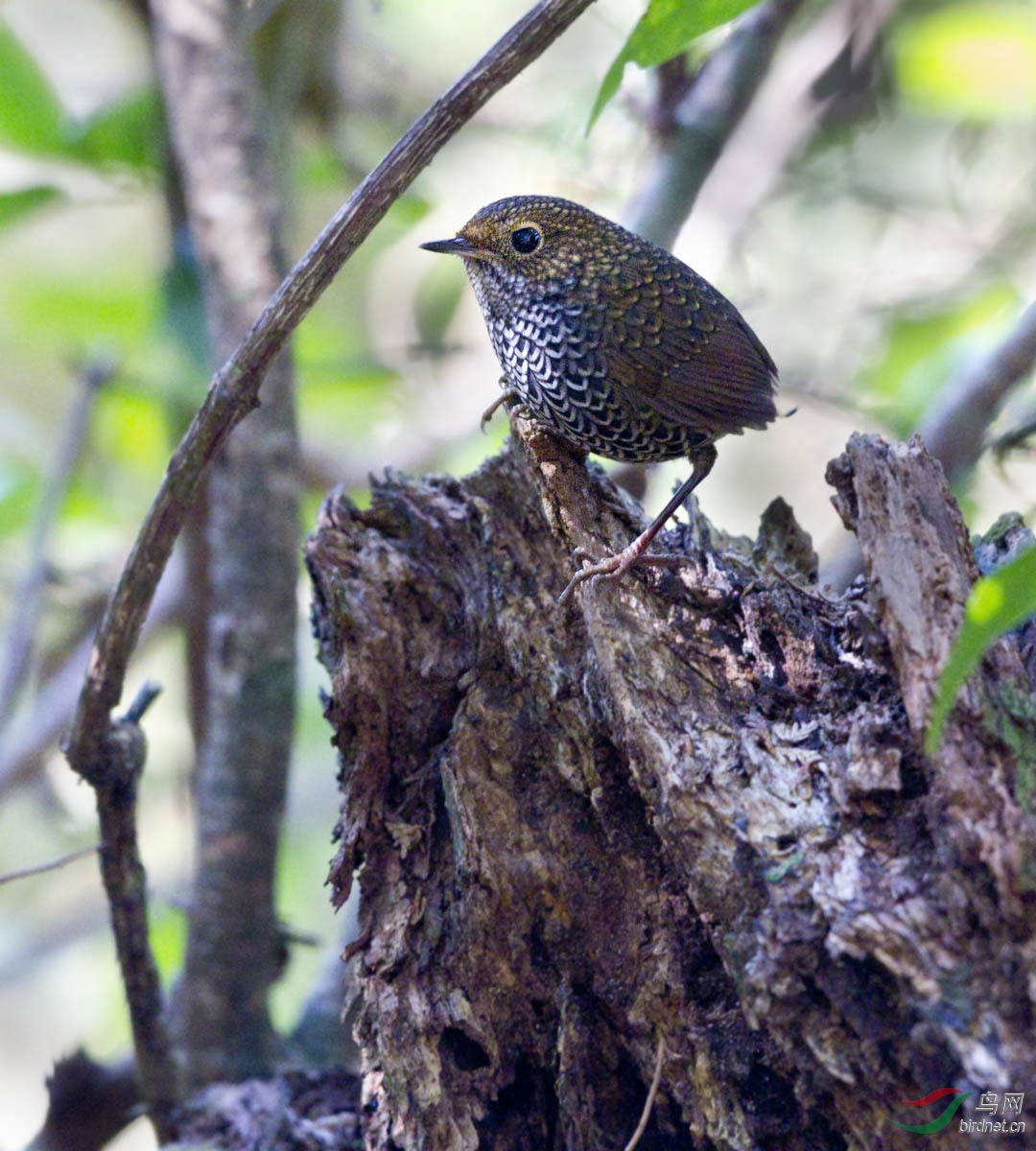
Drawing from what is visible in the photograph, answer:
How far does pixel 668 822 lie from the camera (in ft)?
6.89

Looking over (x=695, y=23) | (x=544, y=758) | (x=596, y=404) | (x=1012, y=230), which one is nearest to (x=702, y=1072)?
(x=544, y=758)

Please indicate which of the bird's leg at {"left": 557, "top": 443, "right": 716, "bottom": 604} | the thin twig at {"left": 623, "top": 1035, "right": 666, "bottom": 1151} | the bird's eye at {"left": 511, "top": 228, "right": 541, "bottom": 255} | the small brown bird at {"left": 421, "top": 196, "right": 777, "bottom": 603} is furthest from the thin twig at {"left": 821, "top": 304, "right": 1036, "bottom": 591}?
the thin twig at {"left": 623, "top": 1035, "right": 666, "bottom": 1151}

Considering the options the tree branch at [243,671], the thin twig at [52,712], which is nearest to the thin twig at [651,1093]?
the tree branch at [243,671]

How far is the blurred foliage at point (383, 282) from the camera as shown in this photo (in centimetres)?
485

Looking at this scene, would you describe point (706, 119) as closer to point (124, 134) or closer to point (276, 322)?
point (124, 134)

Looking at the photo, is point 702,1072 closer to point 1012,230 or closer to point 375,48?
point 1012,230

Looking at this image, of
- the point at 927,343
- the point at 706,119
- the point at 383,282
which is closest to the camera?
the point at 706,119

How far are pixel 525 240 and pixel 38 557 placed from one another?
2.35 metres

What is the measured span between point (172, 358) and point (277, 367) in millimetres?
1418

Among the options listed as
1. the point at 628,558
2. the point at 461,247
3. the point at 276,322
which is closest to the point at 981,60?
the point at 461,247

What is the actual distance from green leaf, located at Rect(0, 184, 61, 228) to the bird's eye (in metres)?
2.56

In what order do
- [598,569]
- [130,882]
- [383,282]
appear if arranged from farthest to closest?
[383,282] → [130,882] → [598,569]

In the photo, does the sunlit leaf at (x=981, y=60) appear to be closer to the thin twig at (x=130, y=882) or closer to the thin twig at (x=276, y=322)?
the thin twig at (x=276, y=322)

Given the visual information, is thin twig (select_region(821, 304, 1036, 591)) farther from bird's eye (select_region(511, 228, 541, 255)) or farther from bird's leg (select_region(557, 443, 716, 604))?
bird's eye (select_region(511, 228, 541, 255))
